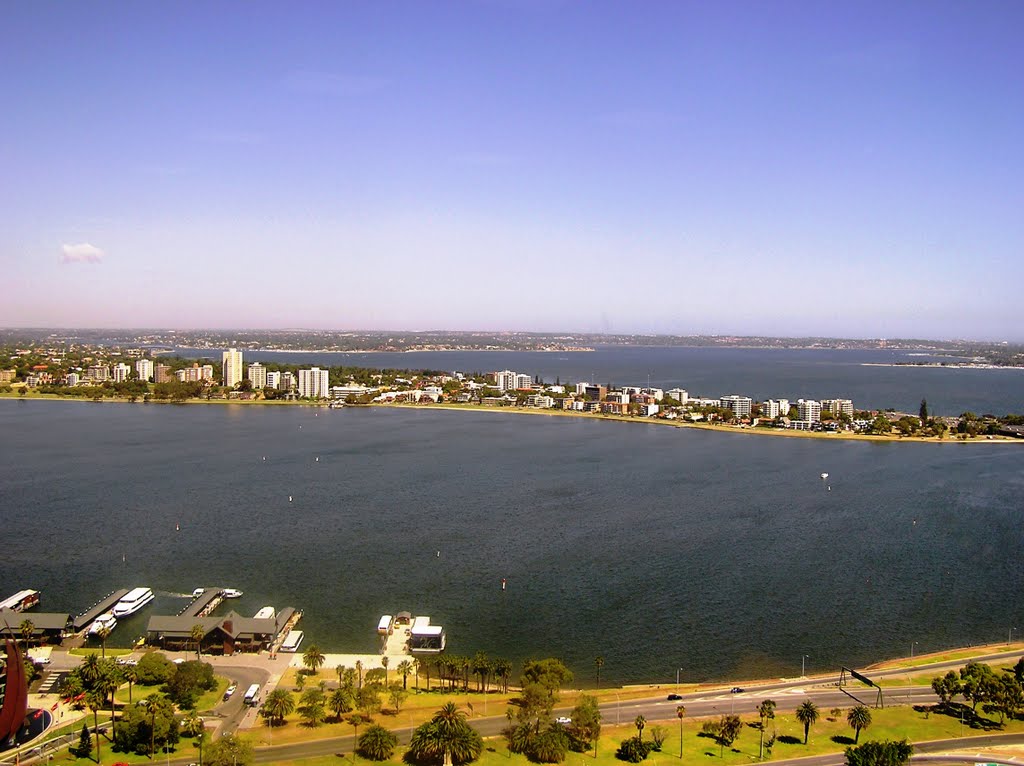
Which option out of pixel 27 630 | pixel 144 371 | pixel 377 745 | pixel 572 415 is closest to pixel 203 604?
pixel 27 630

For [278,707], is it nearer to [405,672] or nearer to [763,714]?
[405,672]

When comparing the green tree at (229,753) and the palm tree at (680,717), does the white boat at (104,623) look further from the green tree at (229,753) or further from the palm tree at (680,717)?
the palm tree at (680,717)

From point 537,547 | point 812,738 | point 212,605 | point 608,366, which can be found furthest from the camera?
point 608,366

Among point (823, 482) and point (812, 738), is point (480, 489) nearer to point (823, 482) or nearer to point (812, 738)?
point (823, 482)

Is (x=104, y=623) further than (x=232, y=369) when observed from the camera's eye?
No

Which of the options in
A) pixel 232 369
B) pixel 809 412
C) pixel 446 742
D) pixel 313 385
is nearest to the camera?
pixel 446 742

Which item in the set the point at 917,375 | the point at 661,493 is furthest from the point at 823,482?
the point at 917,375

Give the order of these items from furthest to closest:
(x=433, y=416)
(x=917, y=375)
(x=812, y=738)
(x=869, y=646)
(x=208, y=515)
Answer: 1. (x=917, y=375)
2. (x=433, y=416)
3. (x=208, y=515)
4. (x=869, y=646)
5. (x=812, y=738)

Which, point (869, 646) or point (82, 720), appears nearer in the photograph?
point (82, 720)
